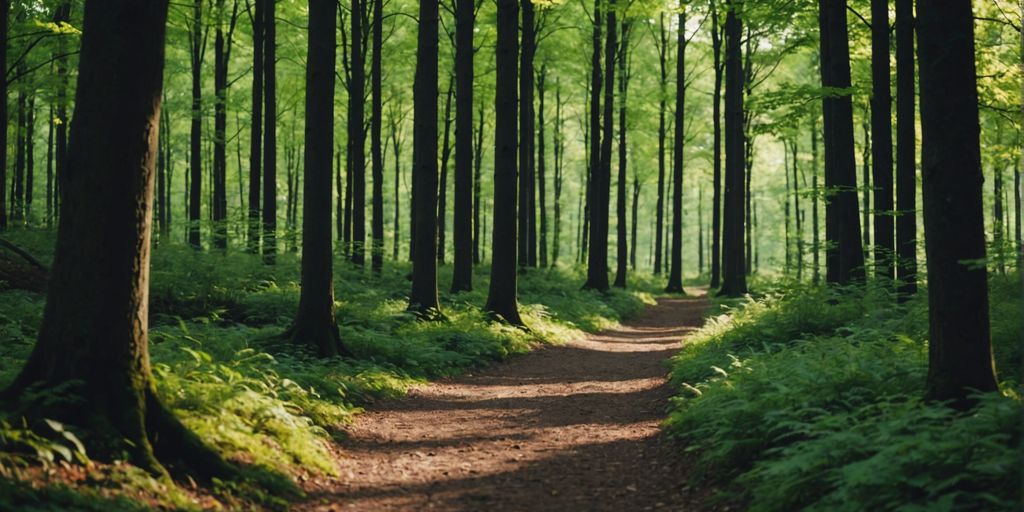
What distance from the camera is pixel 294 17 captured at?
23906mm

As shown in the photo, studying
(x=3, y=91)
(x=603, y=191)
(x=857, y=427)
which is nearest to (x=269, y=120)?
(x=3, y=91)

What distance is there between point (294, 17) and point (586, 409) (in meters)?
20.3

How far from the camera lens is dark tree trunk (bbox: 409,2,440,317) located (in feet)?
44.7

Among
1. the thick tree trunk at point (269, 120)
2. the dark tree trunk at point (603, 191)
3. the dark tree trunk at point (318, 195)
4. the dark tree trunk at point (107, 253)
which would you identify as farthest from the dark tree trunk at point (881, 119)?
the thick tree trunk at point (269, 120)

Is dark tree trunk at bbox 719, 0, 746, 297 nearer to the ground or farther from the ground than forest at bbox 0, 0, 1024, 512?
farther from the ground

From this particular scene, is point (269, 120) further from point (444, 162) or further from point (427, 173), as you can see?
point (444, 162)

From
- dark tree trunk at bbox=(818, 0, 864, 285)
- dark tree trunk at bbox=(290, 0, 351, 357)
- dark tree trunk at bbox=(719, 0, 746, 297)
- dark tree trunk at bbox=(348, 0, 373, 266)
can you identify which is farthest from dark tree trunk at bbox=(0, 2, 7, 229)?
dark tree trunk at bbox=(719, 0, 746, 297)

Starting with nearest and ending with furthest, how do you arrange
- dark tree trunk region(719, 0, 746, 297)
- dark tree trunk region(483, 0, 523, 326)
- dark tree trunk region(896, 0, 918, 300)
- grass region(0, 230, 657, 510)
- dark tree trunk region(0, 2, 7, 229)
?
1. grass region(0, 230, 657, 510)
2. dark tree trunk region(896, 0, 918, 300)
3. dark tree trunk region(0, 2, 7, 229)
4. dark tree trunk region(483, 0, 523, 326)
5. dark tree trunk region(719, 0, 746, 297)

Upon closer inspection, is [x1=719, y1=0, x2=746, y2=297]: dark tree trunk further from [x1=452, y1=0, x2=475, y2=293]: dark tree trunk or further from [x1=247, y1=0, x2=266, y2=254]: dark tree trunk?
[x1=247, y1=0, x2=266, y2=254]: dark tree trunk

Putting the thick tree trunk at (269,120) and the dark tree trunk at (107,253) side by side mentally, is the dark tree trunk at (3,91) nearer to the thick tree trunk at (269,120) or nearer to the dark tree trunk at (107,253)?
the thick tree trunk at (269,120)

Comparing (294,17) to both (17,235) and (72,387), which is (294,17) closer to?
(17,235)

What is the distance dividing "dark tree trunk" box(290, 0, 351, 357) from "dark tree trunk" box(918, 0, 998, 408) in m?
7.39

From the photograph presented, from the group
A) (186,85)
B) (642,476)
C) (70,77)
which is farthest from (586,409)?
(186,85)

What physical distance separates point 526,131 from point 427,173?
10740mm
